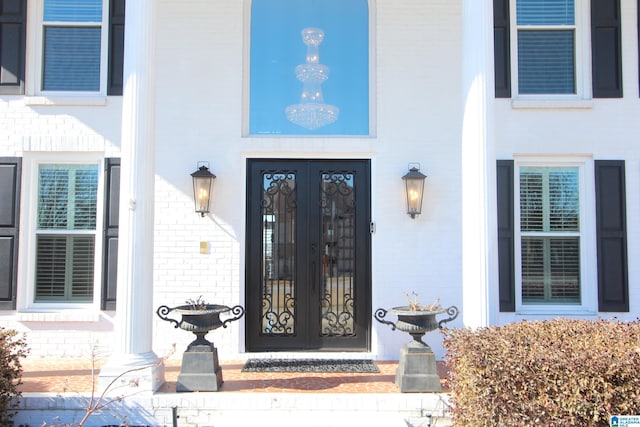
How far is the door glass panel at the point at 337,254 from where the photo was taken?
6023 millimetres

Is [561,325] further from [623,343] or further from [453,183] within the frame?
[453,183]

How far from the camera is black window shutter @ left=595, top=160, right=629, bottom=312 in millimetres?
5836

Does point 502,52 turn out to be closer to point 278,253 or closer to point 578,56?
point 578,56

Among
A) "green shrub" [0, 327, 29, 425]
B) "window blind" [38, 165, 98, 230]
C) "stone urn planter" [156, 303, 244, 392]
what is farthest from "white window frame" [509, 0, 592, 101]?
"green shrub" [0, 327, 29, 425]

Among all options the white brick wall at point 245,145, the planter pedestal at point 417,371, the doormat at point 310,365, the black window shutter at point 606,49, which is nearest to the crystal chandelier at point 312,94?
the white brick wall at point 245,145

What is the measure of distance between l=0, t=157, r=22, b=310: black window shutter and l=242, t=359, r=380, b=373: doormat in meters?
2.99

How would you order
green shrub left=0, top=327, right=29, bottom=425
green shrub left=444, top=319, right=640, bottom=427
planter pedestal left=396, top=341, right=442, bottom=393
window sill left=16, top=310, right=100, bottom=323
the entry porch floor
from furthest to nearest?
1. window sill left=16, top=310, right=100, bottom=323
2. planter pedestal left=396, top=341, right=442, bottom=393
3. the entry porch floor
4. green shrub left=0, top=327, right=29, bottom=425
5. green shrub left=444, top=319, right=640, bottom=427

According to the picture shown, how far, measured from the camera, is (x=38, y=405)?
4.33m

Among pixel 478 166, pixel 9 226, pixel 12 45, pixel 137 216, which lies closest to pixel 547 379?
pixel 478 166

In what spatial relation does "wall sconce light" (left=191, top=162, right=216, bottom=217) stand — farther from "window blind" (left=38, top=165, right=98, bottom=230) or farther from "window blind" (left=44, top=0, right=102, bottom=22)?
"window blind" (left=44, top=0, right=102, bottom=22)

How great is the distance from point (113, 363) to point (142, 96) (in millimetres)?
2478

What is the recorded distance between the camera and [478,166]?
4.64 m

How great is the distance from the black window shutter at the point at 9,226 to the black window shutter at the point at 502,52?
591 cm

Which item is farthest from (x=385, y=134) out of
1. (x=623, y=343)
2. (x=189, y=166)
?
(x=623, y=343)
